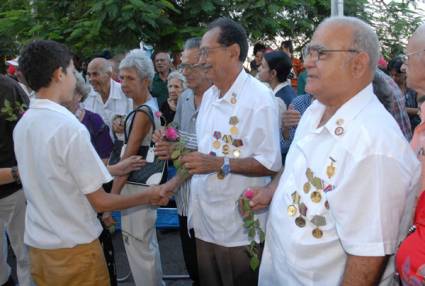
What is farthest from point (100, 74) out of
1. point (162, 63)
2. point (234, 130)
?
point (234, 130)

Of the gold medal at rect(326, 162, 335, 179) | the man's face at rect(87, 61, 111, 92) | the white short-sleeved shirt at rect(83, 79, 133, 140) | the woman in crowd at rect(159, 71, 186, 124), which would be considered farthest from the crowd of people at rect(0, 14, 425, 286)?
the white short-sleeved shirt at rect(83, 79, 133, 140)

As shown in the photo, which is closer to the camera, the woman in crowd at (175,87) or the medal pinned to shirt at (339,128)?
the medal pinned to shirt at (339,128)

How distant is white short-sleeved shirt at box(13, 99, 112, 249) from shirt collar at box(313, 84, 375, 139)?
1.29 meters

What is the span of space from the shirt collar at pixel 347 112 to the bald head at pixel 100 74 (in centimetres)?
408

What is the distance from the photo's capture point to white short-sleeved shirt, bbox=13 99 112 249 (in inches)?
96.7

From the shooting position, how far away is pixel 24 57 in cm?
259

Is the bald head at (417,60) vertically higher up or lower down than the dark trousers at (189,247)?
higher up

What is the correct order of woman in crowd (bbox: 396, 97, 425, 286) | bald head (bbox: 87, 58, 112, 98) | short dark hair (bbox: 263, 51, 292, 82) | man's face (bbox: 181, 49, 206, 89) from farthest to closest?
bald head (bbox: 87, 58, 112, 98) < short dark hair (bbox: 263, 51, 292, 82) < man's face (bbox: 181, 49, 206, 89) < woman in crowd (bbox: 396, 97, 425, 286)

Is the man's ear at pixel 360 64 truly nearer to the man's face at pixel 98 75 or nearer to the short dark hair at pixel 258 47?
the man's face at pixel 98 75

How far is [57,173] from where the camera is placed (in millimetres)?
2475

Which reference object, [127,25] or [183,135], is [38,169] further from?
[127,25]

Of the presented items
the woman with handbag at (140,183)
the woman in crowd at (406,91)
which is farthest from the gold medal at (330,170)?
the woman in crowd at (406,91)

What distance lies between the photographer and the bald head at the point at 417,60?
207cm

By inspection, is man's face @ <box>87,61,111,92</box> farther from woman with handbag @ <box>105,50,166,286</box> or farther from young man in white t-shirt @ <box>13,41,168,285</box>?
young man in white t-shirt @ <box>13,41,168,285</box>
